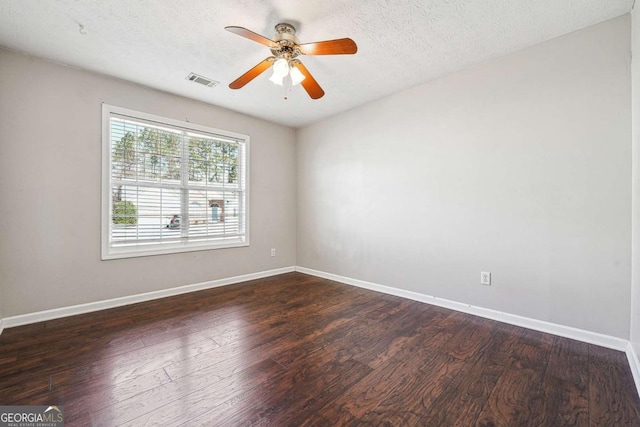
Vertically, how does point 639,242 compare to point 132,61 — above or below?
below

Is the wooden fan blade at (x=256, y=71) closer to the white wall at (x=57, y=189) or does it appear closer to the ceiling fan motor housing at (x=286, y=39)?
the ceiling fan motor housing at (x=286, y=39)

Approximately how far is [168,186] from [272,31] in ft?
7.59

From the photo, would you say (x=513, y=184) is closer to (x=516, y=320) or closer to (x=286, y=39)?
(x=516, y=320)

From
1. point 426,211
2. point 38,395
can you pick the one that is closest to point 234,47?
point 426,211

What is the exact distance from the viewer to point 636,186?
1914mm

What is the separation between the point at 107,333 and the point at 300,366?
1.84 metres

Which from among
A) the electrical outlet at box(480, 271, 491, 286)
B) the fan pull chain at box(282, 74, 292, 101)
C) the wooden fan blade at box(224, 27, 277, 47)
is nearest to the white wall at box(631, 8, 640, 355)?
the electrical outlet at box(480, 271, 491, 286)

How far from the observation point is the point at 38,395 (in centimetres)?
159

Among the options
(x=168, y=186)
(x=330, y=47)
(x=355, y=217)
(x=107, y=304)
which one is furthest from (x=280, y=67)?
(x=107, y=304)

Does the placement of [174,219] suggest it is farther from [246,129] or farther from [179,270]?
[246,129]

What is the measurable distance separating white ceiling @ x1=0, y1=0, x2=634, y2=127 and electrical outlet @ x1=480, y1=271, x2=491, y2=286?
217cm

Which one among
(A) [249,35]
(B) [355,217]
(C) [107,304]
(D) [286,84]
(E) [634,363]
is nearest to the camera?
(E) [634,363]

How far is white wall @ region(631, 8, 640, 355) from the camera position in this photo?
183cm

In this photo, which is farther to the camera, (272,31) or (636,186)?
(272,31)
